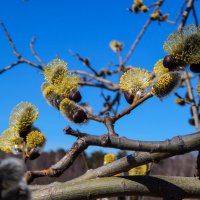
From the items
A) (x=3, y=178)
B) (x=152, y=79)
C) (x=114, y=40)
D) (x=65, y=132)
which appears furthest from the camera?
(x=114, y=40)

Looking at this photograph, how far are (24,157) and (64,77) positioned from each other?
0.33 meters

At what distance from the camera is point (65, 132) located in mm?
1176

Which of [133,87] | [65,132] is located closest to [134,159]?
[65,132]

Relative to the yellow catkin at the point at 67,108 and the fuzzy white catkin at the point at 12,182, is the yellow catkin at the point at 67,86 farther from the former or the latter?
the fuzzy white catkin at the point at 12,182

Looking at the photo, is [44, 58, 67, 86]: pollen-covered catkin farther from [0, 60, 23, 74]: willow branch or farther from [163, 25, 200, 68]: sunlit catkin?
[0, 60, 23, 74]: willow branch

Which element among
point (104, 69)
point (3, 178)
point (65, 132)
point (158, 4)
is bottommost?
point (3, 178)

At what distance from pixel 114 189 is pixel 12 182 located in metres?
0.59

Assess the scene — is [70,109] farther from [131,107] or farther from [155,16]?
[155,16]

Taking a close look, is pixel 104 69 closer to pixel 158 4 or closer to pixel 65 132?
pixel 158 4

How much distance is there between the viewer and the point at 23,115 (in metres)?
1.56

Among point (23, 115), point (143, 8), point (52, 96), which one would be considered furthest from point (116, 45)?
point (23, 115)

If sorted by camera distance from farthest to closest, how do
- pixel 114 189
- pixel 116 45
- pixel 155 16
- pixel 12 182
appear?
pixel 116 45
pixel 155 16
pixel 114 189
pixel 12 182

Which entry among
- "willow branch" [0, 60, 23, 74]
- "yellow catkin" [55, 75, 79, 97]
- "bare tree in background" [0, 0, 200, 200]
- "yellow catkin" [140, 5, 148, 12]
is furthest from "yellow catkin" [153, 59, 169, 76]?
"yellow catkin" [140, 5, 148, 12]

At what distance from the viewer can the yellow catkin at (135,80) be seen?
1.58 m
